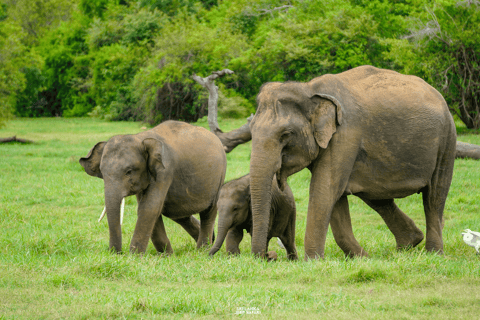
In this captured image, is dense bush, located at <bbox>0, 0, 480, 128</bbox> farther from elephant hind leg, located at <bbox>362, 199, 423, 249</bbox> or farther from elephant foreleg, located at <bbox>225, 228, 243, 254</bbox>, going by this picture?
elephant foreleg, located at <bbox>225, 228, 243, 254</bbox>

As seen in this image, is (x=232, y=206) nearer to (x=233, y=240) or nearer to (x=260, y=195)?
(x=233, y=240)

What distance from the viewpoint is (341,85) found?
6.28 meters

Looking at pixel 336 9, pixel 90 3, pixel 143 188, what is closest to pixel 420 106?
pixel 143 188

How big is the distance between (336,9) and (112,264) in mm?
26053

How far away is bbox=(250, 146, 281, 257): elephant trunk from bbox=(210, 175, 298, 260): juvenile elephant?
1.02 m

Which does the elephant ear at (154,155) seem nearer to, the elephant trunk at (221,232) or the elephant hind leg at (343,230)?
the elephant trunk at (221,232)

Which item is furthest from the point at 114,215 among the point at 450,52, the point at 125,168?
the point at 450,52

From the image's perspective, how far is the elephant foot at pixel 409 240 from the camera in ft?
23.7

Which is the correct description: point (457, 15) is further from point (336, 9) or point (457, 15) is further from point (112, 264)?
point (112, 264)

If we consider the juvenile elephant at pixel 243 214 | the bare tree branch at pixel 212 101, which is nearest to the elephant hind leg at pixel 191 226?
the juvenile elephant at pixel 243 214

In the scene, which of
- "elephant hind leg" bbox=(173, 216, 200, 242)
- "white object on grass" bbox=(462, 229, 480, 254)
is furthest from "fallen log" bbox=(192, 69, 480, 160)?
"white object on grass" bbox=(462, 229, 480, 254)

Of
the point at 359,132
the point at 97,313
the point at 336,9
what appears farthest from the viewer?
the point at 336,9

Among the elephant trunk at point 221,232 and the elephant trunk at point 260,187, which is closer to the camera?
the elephant trunk at point 260,187

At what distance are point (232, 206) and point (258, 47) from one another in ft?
81.6
